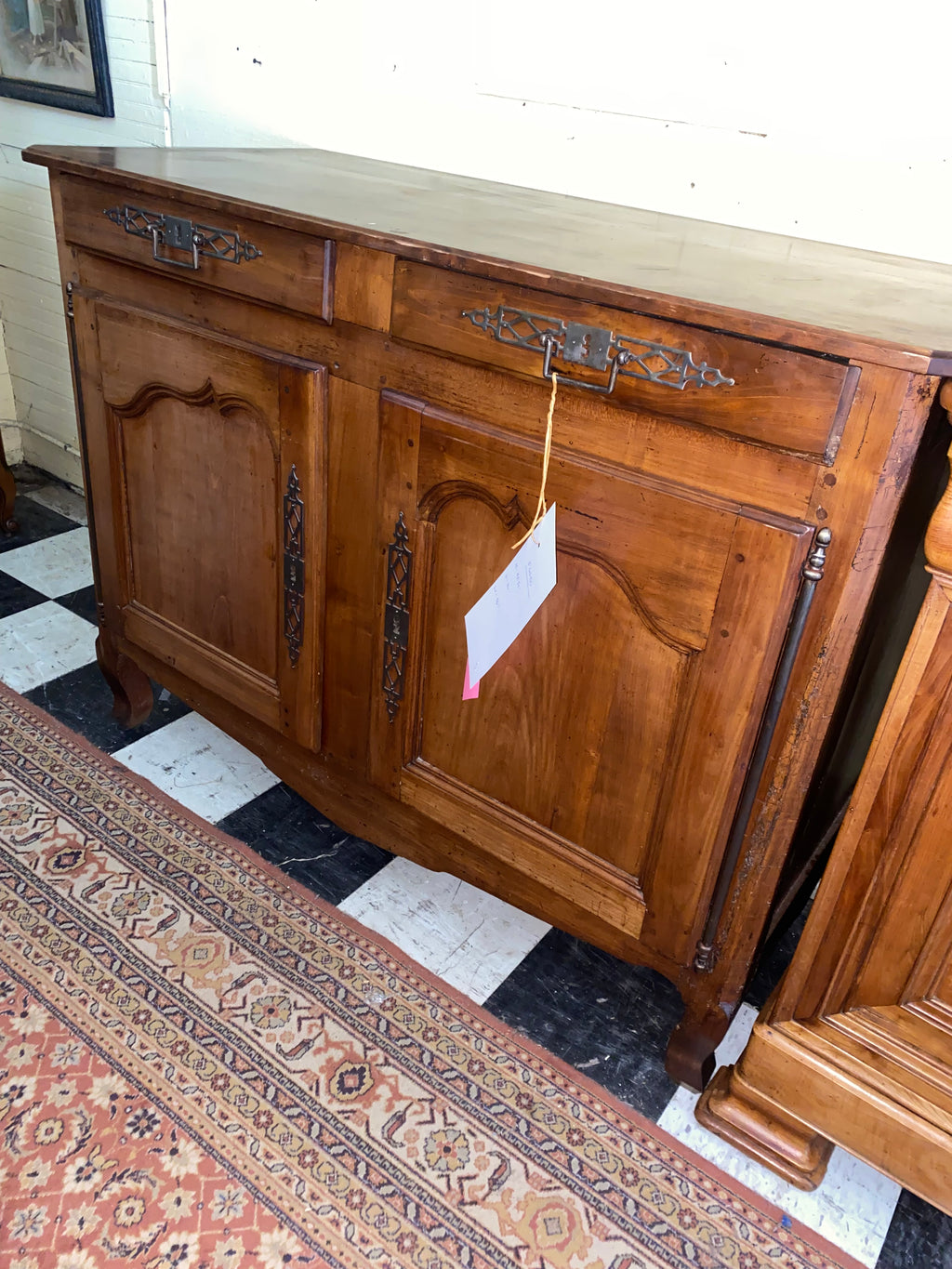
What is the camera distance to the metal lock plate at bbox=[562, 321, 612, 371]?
93 centimetres

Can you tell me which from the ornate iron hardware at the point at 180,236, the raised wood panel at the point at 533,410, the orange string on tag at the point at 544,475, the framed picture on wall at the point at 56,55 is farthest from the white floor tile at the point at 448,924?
the framed picture on wall at the point at 56,55

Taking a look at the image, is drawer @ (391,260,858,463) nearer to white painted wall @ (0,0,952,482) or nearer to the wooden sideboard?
the wooden sideboard

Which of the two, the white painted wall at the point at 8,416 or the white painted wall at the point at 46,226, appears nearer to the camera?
the white painted wall at the point at 46,226

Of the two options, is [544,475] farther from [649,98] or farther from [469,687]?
[649,98]

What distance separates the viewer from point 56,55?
2156 millimetres

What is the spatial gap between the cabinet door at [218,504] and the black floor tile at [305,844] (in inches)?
10.1

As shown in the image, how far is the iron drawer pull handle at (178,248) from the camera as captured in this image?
122 centimetres

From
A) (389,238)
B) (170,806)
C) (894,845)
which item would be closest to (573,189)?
(389,238)

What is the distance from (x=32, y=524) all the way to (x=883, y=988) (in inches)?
94.1

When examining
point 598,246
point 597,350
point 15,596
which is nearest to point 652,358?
point 597,350

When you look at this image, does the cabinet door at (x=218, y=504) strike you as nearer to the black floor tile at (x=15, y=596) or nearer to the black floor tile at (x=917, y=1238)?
the black floor tile at (x=15, y=596)

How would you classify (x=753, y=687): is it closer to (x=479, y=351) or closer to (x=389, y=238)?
(x=479, y=351)

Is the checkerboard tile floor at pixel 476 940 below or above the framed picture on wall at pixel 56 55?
below

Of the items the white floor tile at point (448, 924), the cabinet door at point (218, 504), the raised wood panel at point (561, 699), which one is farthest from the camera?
the white floor tile at point (448, 924)
